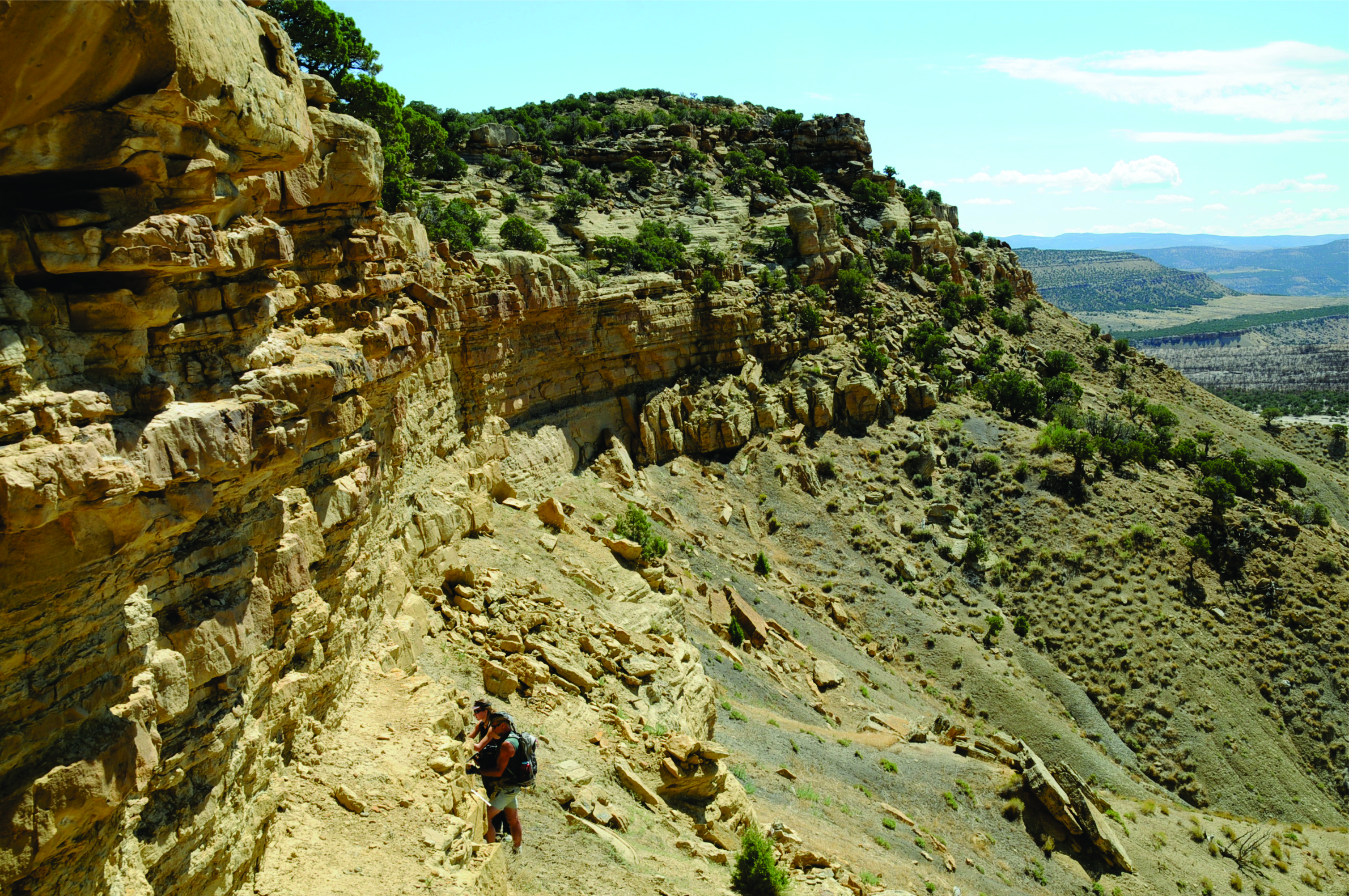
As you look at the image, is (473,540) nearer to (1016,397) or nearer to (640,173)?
(640,173)

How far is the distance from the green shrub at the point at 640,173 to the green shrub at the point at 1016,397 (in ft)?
A: 92.6

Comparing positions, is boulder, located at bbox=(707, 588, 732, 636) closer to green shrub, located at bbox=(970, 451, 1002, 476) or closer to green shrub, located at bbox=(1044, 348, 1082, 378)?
green shrub, located at bbox=(970, 451, 1002, 476)

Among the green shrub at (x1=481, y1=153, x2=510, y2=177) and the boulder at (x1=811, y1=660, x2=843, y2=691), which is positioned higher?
the green shrub at (x1=481, y1=153, x2=510, y2=177)

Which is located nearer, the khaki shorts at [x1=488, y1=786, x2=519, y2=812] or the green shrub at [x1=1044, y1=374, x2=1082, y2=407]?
the khaki shorts at [x1=488, y1=786, x2=519, y2=812]

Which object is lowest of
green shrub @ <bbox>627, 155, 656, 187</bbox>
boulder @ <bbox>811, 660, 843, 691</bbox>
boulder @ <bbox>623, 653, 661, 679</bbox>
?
boulder @ <bbox>811, 660, 843, 691</bbox>

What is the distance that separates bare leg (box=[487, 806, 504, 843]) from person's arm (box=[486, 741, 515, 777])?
0.59m

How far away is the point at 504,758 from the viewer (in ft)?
44.3

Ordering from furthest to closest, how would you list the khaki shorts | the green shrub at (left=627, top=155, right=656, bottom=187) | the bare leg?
the green shrub at (left=627, top=155, right=656, bottom=187) < the khaki shorts < the bare leg

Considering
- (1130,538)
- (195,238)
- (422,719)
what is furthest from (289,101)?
(1130,538)

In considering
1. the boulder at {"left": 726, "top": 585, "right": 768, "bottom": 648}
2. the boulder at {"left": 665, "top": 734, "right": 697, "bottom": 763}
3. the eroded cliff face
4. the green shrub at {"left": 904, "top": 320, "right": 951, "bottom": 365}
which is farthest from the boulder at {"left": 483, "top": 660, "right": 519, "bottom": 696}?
the green shrub at {"left": 904, "top": 320, "right": 951, "bottom": 365}

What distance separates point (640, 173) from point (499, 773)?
5431 cm

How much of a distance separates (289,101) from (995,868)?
26396 mm

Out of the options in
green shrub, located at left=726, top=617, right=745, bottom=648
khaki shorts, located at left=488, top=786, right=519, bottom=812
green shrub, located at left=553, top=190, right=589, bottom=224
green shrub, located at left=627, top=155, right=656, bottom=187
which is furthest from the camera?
green shrub, located at left=627, top=155, right=656, bottom=187

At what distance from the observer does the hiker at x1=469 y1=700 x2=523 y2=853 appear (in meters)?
13.5
